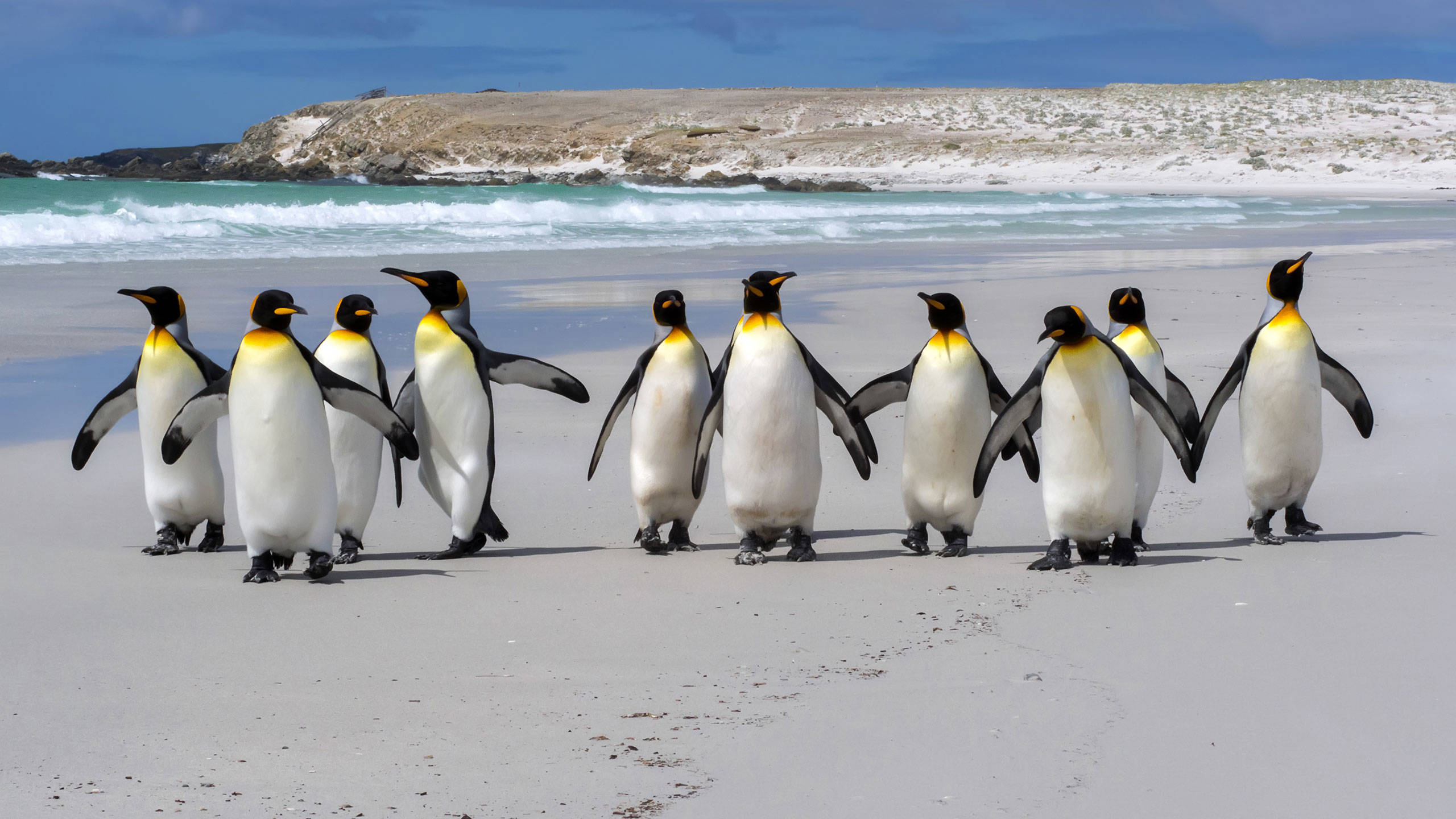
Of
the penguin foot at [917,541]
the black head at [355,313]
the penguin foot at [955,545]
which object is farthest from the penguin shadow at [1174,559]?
the black head at [355,313]

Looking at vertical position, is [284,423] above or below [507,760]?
above

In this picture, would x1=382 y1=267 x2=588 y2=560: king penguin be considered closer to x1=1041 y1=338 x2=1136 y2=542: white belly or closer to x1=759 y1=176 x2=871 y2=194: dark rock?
x1=1041 y1=338 x2=1136 y2=542: white belly

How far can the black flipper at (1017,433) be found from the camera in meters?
4.88

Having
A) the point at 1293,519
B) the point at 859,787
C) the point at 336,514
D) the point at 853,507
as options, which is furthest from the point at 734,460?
the point at 859,787

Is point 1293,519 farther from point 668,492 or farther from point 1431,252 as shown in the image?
point 1431,252

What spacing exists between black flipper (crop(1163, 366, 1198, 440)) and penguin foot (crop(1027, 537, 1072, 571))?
2.72ft

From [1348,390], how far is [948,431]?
150 centimetres

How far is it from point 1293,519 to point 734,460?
1928 millimetres

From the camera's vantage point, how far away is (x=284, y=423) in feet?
14.6

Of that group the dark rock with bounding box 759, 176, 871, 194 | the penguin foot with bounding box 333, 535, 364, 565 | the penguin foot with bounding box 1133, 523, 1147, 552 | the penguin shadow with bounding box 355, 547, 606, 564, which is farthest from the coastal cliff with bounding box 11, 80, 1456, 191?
the penguin foot with bounding box 333, 535, 364, 565

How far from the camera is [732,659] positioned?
3600 millimetres

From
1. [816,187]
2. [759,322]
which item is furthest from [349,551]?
[816,187]

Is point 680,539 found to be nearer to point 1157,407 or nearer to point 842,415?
point 842,415

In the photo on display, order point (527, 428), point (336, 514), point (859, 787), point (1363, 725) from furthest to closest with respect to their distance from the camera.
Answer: point (527, 428), point (336, 514), point (1363, 725), point (859, 787)
